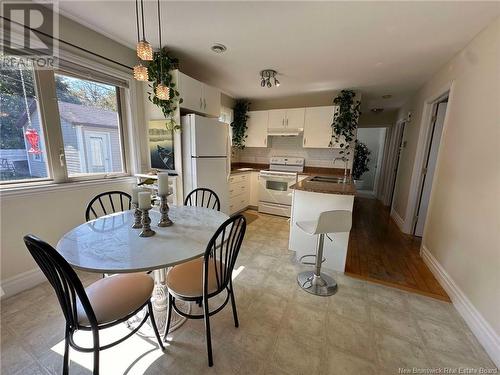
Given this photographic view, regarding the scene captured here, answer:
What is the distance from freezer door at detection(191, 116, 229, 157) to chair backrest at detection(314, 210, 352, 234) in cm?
176

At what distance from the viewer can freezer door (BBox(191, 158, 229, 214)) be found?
273 cm

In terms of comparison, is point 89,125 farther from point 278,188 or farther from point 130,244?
point 278,188

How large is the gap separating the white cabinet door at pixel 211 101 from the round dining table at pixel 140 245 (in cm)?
187

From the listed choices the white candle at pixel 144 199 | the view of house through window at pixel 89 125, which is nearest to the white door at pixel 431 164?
the white candle at pixel 144 199

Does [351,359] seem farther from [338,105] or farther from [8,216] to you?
[338,105]

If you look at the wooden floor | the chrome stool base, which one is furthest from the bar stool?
the wooden floor

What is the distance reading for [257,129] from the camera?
454cm

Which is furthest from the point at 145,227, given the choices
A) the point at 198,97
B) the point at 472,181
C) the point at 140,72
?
the point at 472,181

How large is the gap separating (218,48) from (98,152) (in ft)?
6.12

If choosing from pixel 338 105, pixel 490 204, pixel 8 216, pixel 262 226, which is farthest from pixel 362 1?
pixel 8 216

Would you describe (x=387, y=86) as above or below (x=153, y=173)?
above

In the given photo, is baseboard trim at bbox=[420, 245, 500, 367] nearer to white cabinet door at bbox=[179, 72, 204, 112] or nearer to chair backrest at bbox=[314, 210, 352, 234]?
chair backrest at bbox=[314, 210, 352, 234]

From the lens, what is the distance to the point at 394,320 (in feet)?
5.39

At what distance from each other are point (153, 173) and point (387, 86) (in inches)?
159
